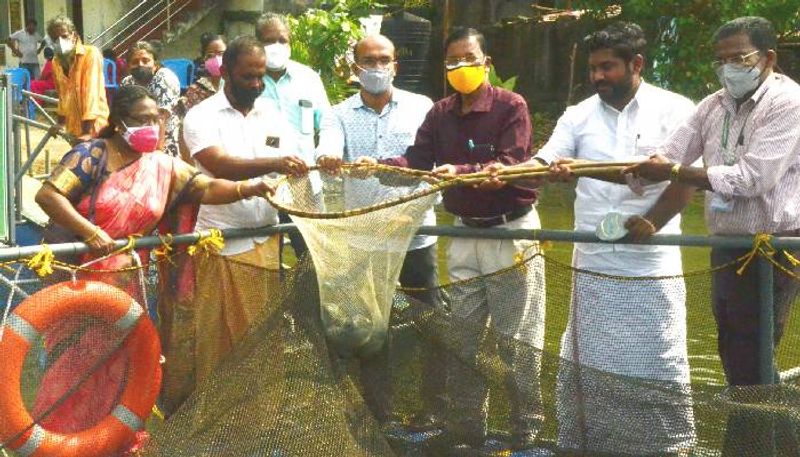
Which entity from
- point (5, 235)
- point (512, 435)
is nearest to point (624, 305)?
point (512, 435)

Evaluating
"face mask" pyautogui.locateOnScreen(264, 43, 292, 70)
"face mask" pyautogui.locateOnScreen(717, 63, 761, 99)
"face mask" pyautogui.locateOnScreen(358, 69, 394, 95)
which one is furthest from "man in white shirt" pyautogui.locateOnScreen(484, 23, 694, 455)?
"face mask" pyautogui.locateOnScreen(264, 43, 292, 70)

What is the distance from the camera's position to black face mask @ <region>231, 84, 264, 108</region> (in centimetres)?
642

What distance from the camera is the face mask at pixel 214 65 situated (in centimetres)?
906

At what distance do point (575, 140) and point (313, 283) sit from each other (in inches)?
54.4

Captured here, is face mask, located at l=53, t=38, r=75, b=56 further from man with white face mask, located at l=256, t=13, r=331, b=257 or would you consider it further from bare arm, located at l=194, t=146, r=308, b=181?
bare arm, located at l=194, t=146, r=308, b=181

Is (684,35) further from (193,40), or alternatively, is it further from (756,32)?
(193,40)

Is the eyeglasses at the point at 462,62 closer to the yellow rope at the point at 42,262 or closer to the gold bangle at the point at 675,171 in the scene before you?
the gold bangle at the point at 675,171

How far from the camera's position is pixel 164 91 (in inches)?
374

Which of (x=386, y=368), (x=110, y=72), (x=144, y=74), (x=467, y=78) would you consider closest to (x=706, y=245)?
(x=386, y=368)

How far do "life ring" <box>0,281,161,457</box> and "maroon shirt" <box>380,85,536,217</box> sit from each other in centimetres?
156

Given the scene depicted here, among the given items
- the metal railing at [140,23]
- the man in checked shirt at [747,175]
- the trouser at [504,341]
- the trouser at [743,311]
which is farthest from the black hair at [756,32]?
the metal railing at [140,23]

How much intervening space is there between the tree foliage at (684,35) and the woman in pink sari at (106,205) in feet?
31.9

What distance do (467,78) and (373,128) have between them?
2.41 ft

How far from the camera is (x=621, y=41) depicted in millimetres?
5656
